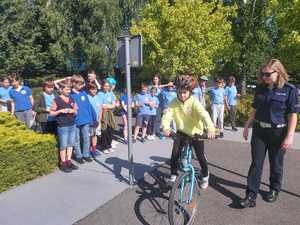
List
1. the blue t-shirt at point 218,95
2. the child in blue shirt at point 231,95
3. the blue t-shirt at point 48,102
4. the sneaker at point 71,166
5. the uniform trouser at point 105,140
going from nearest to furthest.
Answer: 1. the sneaker at point 71,166
2. the blue t-shirt at point 48,102
3. the uniform trouser at point 105,140
4. the blue t-shirt at point 218,95
5. the child in blue shirt at point 231,95

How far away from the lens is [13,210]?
4.85 m

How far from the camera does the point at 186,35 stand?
64.1 ft

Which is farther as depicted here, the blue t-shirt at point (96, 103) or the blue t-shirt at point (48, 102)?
the blue t-shirt at point (96, 103)

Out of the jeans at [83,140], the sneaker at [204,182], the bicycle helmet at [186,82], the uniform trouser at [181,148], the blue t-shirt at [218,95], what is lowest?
the sneaker at [204,182]

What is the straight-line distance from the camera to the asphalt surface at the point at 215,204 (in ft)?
14.9

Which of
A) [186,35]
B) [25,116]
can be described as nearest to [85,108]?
[25,116]

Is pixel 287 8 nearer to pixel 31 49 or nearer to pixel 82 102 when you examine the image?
pixel 82 102

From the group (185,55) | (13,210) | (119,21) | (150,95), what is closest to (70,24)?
(119,21)

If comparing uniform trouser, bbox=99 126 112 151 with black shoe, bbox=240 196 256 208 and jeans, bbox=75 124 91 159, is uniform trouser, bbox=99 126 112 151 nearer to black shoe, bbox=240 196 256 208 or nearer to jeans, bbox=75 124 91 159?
jeans, bbox=75 124 91 159

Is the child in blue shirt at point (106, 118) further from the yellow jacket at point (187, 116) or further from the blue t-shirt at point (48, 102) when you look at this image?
the yellow jacket at point (187, 116)

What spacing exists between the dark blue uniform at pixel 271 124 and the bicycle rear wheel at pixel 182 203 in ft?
3.34

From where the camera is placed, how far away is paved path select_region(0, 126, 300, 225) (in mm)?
4680

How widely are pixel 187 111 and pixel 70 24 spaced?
2291 cm

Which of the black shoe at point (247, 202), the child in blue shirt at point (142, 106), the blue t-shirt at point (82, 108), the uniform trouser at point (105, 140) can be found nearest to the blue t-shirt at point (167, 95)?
the child in blue shirt at point (142, 106)
